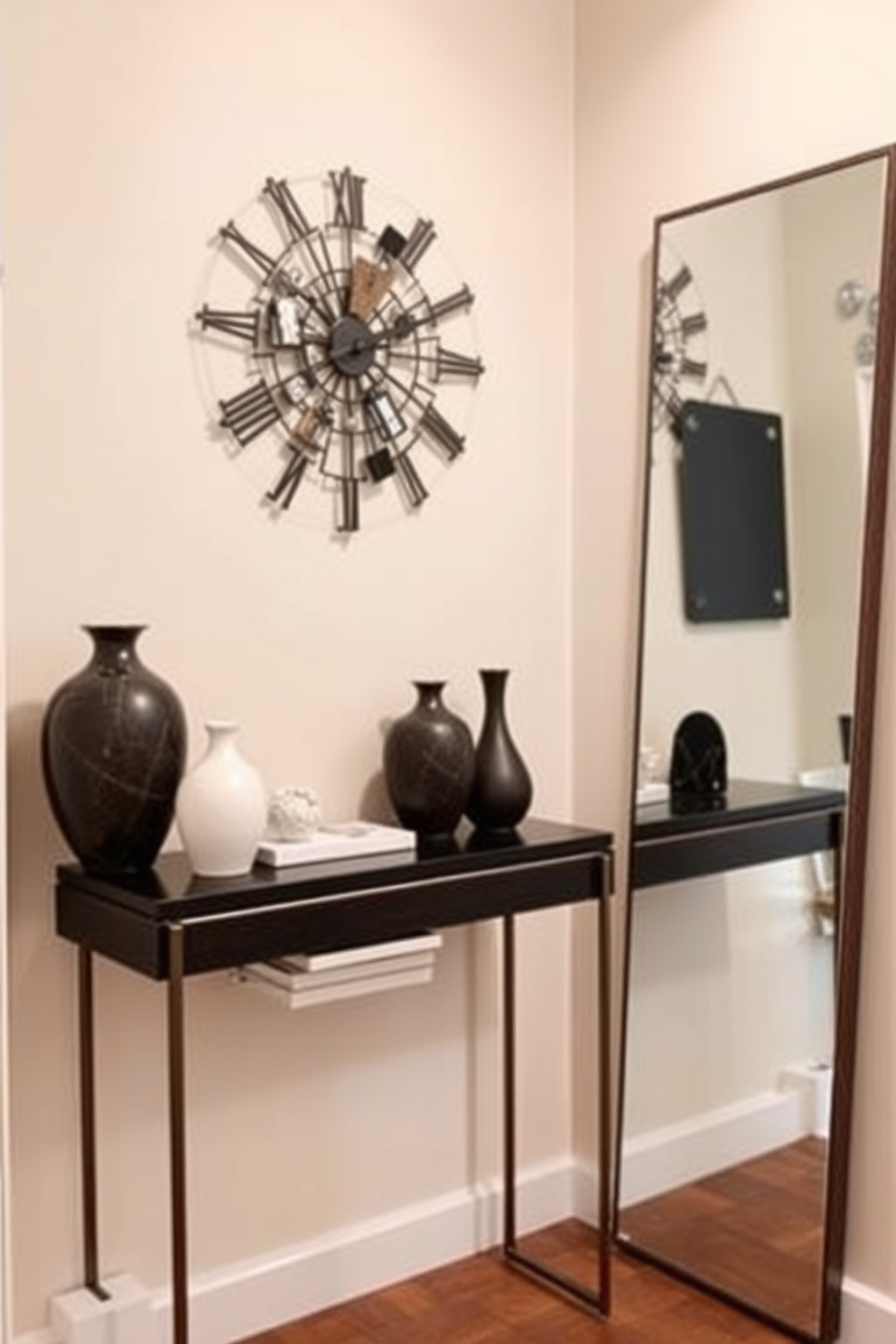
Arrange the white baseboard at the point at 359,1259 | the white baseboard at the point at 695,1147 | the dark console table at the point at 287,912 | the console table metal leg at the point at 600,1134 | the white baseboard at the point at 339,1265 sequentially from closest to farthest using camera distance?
the dark console table at the point at 287,912, the white baseboard at the point at 339,1265, the white baseboard at the point at 359,1259, the console table metal leg at the point at 600,1134, the white baseboard at the point at 695,1147

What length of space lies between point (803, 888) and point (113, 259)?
1.70 m

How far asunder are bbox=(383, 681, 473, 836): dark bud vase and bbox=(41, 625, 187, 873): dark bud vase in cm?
49

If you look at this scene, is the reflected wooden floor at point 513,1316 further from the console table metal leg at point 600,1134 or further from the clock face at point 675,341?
the clock face at point 675,341

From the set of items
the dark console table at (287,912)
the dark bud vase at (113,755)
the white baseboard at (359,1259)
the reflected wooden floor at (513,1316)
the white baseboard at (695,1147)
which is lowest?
the reflected wooden floor at (513,1316)

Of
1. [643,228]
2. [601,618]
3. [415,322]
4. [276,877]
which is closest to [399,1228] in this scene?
[276,877]

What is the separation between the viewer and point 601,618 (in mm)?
2914

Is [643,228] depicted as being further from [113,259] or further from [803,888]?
[803,888]

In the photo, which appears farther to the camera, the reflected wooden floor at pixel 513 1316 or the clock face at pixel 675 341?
the clock face at pixel 675 341

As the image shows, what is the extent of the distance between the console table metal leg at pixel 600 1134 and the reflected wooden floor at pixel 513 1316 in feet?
0.10

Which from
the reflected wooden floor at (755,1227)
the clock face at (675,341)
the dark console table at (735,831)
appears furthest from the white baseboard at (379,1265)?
the clock face at (675,341)

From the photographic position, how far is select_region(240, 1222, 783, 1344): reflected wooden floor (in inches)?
96.8

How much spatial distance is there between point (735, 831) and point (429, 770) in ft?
2.14

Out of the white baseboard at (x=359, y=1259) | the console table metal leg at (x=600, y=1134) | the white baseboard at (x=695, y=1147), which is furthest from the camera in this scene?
the white baseboard at (x=695, y=1147)

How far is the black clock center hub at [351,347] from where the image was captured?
2.52 meters
